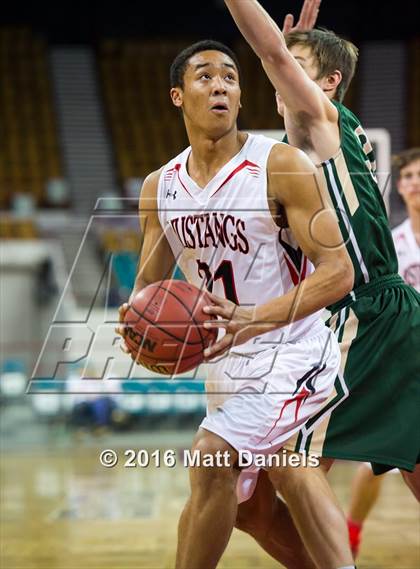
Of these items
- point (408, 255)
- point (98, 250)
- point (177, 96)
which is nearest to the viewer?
point (177, 96)

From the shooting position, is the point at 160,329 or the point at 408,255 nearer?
the point at 160,329

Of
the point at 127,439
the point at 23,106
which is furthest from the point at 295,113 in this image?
the point at 23,106

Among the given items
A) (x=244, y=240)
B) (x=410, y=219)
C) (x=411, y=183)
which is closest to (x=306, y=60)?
(x=244, y=240)

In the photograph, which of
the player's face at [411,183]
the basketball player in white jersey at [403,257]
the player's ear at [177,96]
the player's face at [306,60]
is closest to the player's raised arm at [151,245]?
the player's ear at [177,96]

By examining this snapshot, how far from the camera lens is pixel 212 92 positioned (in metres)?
3.47

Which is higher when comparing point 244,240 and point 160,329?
point 244,240

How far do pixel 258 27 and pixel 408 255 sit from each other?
2.96m

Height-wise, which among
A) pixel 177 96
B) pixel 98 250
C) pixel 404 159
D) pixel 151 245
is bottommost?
pixel 98 250

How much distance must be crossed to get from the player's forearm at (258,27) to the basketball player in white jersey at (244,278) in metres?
0.23

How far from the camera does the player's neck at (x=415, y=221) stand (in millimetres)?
5918

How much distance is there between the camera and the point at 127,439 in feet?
37.0

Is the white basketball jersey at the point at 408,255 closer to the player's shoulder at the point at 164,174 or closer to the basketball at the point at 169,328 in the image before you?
the player's shoulder at the point at 164,174

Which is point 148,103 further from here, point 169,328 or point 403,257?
point 169,328

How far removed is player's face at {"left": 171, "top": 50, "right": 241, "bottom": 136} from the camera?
11.4ft
